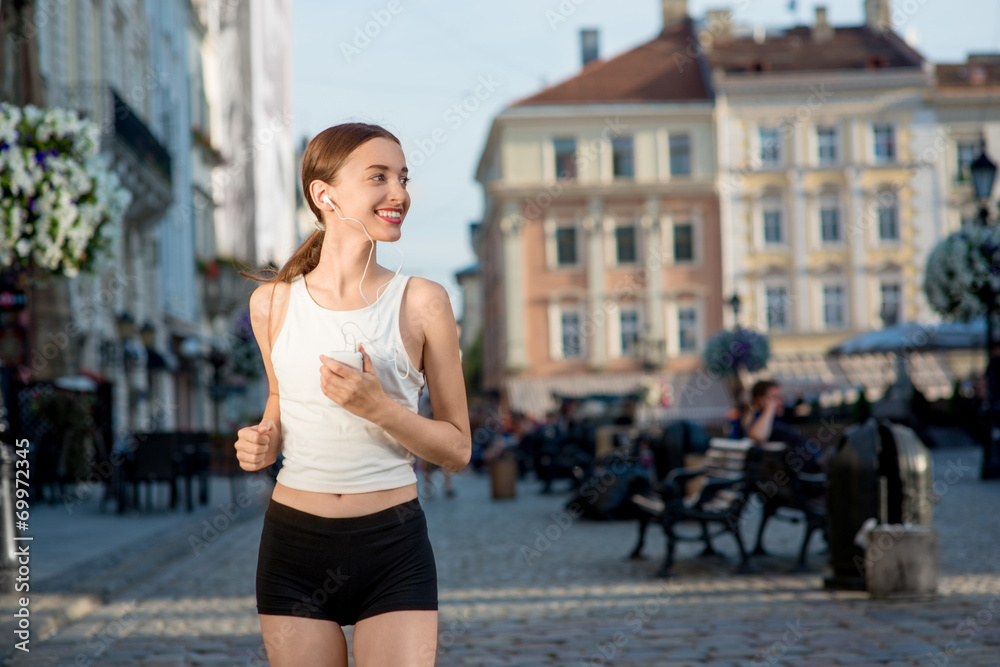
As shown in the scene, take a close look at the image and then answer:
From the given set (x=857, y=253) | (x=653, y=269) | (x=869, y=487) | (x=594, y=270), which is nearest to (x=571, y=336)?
(x=594, y=270)

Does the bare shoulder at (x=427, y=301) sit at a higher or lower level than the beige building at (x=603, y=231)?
lower

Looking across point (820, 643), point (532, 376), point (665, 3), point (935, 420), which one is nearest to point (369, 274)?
point (820, 643)

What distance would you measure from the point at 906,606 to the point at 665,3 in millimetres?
53384

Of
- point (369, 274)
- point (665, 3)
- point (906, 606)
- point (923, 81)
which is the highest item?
point (665, 3)

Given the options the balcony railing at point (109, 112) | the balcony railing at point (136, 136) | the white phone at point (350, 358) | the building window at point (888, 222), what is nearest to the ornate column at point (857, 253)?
the building window at point (888, 222)

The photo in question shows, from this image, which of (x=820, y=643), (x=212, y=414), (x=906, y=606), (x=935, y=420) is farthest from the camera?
(x=212, y=414)

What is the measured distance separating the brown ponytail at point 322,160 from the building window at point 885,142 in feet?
168

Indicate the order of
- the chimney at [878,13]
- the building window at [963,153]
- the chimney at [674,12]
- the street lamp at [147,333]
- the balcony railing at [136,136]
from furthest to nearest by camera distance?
the chimney at [674,12] < the chimney at [878,13] < the building window at [963,153] < the street lamp at [147,333] < the balcony railing at [136,136]

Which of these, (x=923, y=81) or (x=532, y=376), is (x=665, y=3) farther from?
(x=532, y=376)

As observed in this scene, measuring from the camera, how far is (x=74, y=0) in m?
23.9

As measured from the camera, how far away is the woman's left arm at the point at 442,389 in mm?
2561

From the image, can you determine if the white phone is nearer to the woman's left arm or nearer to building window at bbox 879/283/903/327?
the woman's left arm

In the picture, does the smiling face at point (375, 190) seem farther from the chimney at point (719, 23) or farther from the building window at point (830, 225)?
the chimney at point (719, 23)

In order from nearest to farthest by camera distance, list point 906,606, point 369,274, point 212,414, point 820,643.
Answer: point 369,274, point 820,643, point 906,606, point 212,414
